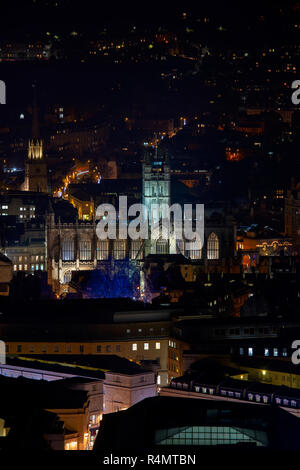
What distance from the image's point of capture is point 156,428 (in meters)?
53.3

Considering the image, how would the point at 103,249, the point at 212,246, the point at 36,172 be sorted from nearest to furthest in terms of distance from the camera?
the point at 103,249 < the point at 212,246 < the point at 36,172

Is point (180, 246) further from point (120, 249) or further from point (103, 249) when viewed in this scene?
point (103, 249)

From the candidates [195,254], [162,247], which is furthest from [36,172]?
[195,254]

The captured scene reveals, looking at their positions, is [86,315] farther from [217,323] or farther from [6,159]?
[6,159]

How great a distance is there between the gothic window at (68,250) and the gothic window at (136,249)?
14.8ft

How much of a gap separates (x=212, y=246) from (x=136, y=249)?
18.9 feet

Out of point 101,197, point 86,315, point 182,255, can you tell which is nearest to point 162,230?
point 182,255

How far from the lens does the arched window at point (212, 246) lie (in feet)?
360

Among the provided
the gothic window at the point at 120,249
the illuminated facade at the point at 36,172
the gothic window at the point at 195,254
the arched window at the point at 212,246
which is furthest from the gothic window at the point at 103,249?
the illuminated facade at the point at 36,172

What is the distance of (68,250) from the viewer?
109 meters

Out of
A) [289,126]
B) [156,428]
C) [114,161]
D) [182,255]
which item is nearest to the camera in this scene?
[156,428]

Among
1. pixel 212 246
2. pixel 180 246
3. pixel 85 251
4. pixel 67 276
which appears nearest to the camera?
pixel 67 276

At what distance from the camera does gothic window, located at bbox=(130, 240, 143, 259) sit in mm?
109250
